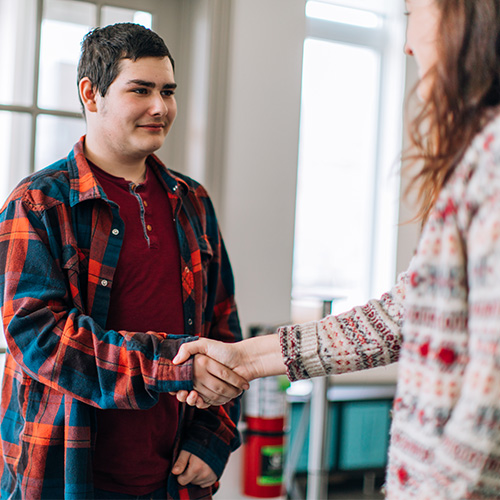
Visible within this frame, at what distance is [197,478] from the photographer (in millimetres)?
1414

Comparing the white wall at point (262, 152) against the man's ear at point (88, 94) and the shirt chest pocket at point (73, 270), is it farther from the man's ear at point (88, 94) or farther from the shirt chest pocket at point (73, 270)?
the shirt chest pocket at point (73, 270)

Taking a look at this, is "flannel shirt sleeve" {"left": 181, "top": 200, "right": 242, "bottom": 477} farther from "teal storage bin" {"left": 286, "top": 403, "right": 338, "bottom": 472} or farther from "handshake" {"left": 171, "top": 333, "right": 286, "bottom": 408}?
"teal storage bin" {"left": 286, "top": 403, "right": 338, "bottom": 472}

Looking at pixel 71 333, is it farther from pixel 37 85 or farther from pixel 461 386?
pixel 37 85

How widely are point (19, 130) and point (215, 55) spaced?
29.5 inches

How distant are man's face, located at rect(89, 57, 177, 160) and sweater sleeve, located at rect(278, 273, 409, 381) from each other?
578mm

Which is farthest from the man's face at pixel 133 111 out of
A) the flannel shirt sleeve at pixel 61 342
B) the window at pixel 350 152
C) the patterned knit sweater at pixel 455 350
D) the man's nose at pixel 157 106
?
the window at pixel 350 152

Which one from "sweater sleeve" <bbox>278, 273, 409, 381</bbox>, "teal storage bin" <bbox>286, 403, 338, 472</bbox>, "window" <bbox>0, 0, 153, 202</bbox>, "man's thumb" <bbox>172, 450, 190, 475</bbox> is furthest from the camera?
"teal storage bin" <bbox>286, 403, 338, 472</bbox>

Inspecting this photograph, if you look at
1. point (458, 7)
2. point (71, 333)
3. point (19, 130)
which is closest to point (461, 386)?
point (458, 7)

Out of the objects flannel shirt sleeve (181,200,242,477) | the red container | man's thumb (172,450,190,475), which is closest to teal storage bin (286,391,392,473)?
the red container

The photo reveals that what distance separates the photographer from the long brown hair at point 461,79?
0.82 meters

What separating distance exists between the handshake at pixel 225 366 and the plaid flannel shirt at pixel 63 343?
0.18ft

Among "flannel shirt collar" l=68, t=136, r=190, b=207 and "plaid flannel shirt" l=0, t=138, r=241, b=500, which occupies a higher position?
"flannel shirt collar" l=68, t=136, r=190, b=207

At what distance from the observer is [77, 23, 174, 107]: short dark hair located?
A: 1.41 meters

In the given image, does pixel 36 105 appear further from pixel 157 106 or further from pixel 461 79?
pixel 461 79
